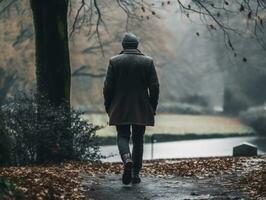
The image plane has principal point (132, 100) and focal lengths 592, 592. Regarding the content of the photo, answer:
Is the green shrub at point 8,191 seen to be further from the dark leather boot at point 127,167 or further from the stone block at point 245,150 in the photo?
the stone block at point 245,150

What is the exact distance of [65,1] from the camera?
12594mm

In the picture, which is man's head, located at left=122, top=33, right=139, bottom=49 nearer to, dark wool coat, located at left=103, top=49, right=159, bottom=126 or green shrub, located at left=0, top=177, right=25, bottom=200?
dark wool coat, located at left=103, top=49, right=159, bottom=126

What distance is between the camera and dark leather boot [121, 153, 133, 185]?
7.85m

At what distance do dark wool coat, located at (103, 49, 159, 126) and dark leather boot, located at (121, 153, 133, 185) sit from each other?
1.62 ft

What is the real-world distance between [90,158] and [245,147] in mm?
4685

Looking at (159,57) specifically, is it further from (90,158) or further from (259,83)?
(90,158)

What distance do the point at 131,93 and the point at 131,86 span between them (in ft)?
0.32

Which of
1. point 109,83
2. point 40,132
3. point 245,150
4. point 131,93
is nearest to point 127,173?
point 131,93

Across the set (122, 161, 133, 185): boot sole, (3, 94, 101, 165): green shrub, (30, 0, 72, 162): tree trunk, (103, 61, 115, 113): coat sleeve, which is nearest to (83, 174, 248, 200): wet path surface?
(122, 161, 133, 185): boot sole

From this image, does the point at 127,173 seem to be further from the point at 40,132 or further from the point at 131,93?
the point at 40,132

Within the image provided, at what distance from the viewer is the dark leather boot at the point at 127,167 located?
25.7 feet

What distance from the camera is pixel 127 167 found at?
791 cm

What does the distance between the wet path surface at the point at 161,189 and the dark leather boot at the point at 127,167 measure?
0.10 m

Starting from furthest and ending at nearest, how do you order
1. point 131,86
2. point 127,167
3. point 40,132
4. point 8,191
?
point 40,132
point 131,86
point 127,167
point 8,191
